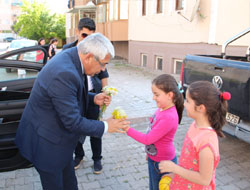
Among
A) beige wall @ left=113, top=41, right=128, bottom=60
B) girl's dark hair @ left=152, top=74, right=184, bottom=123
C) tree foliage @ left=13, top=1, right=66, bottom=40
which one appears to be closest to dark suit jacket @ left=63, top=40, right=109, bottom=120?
girl's dark hair @ left=152, top=74, right=184, bottom=123

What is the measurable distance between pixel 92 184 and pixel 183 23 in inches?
352

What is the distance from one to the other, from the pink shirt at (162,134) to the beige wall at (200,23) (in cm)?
688

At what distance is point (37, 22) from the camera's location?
3562 centimetres

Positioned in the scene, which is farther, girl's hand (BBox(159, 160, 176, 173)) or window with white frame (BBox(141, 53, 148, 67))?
window with white frame (BBox(141, 53, 148, 67))

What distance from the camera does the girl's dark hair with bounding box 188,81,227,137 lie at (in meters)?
1.72

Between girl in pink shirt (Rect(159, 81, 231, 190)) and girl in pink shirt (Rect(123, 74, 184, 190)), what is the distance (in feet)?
1.01

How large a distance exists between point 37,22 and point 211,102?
37709 millimetres

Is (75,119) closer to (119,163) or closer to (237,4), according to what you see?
(119,163)

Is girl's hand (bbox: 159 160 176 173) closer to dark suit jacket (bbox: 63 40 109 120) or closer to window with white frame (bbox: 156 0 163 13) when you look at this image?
dark suit jacket (bbox: 63 40 109 120)

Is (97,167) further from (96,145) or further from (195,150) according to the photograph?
(195,150)

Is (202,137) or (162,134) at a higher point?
(202,137)

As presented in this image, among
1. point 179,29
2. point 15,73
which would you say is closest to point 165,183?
point 15,73

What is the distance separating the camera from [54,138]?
200cm

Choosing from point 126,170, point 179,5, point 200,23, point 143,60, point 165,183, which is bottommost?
point 126,170
